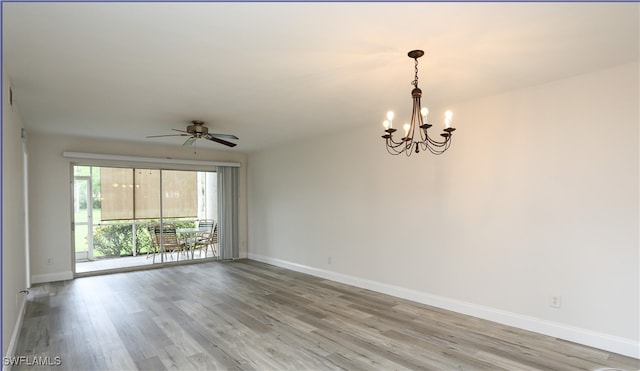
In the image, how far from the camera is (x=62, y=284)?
213 inches

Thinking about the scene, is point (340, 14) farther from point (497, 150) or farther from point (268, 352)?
point (268, 352)

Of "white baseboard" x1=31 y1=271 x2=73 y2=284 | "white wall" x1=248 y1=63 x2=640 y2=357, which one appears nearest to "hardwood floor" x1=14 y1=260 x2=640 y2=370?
"white wall" x1=248 y1=63 x2=640 y2=357

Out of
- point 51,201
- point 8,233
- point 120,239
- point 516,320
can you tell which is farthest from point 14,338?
point 120,239

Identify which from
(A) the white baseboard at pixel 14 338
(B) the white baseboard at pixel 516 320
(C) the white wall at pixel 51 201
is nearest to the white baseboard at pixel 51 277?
(C) the white wall at pixel 51 201

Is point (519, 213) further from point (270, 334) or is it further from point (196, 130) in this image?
point (196, 130)

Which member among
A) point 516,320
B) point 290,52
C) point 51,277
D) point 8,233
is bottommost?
point 51,277

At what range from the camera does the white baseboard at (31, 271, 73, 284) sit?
547cm

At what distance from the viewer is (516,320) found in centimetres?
347

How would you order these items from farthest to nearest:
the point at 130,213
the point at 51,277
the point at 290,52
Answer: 1. the point at 130,213
2. the point at 51,277
3. the point at 290,52

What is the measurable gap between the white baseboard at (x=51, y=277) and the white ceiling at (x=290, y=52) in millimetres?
2951

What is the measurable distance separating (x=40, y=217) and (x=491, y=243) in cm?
677

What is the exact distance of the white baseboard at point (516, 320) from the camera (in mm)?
2891

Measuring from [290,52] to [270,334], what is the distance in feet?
8.64

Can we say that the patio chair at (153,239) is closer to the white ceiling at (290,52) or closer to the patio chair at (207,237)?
the patio chair at (207,237)
